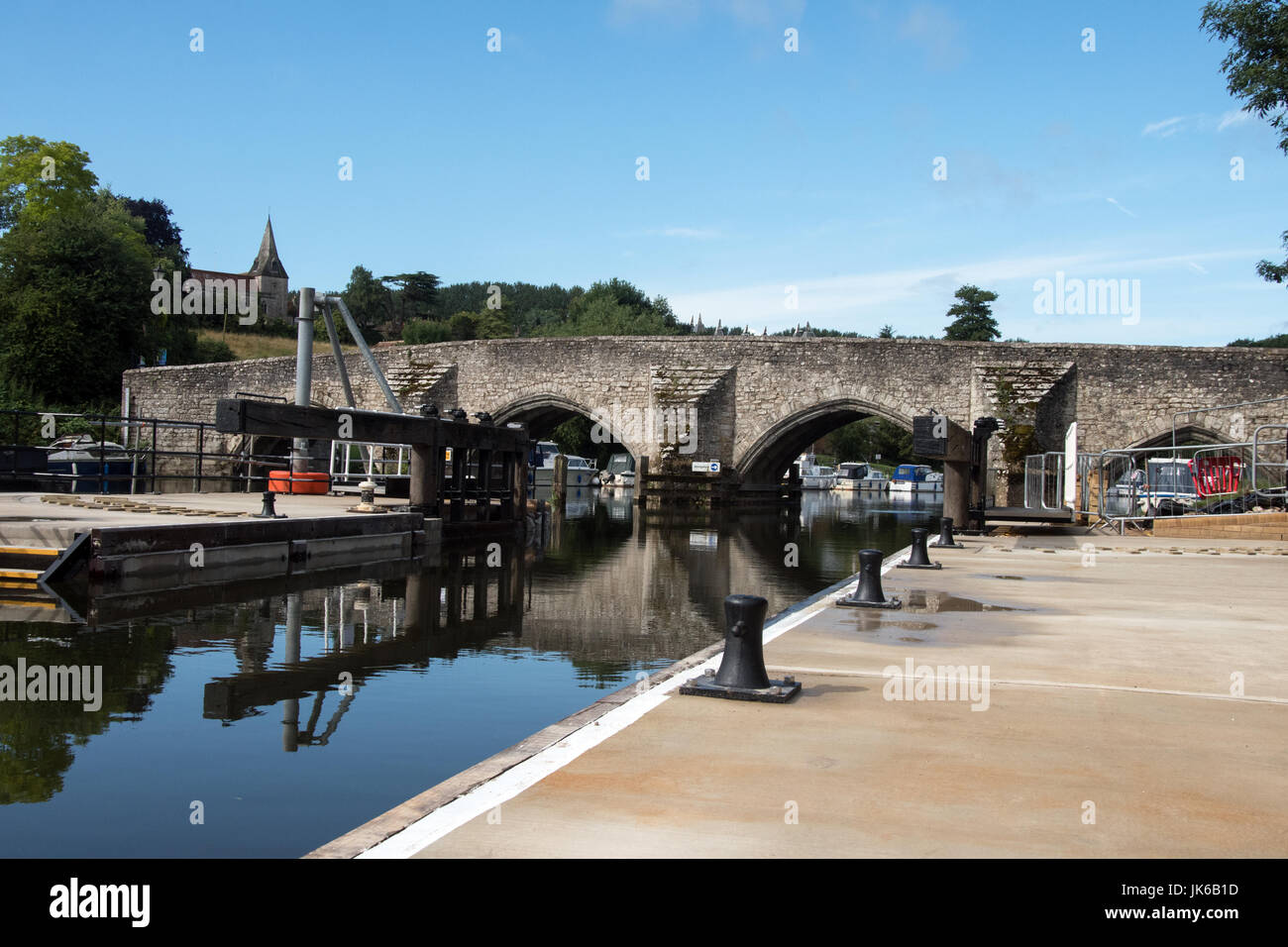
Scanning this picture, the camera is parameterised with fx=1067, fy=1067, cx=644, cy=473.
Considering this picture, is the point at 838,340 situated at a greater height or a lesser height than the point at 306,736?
greater

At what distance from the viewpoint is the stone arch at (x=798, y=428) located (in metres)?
28.6

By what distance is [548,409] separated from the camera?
3400cm

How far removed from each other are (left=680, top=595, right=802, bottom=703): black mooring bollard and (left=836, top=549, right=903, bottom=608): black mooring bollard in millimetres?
2962

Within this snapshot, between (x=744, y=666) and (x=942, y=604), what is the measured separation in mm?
3659

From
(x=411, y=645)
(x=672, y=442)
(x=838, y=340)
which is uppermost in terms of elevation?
(x=838, y=340)

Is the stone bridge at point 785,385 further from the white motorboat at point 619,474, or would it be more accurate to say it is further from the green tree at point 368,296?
the green tree at point 368,296

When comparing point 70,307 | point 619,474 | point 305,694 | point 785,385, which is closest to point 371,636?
point 305,694

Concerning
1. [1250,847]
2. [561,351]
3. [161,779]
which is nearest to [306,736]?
[161,779]

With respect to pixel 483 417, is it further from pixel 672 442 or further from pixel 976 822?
pixel 976 822

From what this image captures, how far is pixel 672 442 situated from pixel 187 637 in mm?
23539

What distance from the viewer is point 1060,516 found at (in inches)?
657

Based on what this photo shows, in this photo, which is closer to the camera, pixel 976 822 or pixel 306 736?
pixel 976 822

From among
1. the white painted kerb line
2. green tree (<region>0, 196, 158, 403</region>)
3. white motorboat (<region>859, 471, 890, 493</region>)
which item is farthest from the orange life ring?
white motorboat (<region>859, 471, 890, 493</region>)

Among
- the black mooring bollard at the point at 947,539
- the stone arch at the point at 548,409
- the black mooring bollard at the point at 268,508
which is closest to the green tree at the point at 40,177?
the stone arch at the point at 548,409
